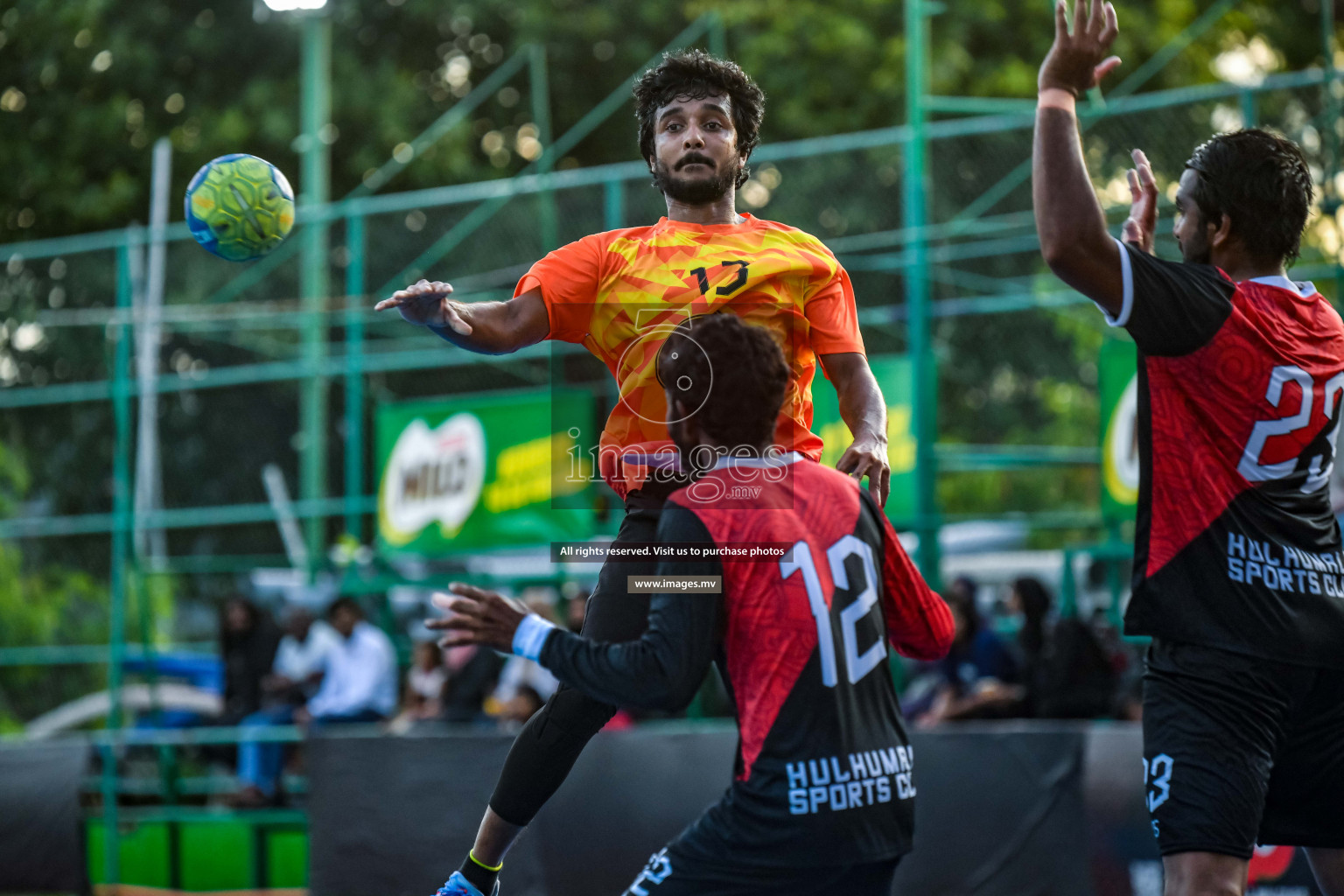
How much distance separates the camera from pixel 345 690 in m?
9.63

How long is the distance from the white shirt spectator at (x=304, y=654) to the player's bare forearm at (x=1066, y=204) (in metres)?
7.58

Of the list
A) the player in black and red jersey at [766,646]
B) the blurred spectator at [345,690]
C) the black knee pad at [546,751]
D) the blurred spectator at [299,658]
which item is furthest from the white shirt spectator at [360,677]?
the player in black and red jersey at [766,646]

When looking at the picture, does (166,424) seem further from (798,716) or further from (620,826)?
(798,716)

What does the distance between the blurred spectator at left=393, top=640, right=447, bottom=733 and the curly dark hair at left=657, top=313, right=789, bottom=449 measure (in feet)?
21.1

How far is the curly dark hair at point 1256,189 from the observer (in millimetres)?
3656

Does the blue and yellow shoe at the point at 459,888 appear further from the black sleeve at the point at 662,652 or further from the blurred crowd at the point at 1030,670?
the blurred crowd at the point at 1030,670

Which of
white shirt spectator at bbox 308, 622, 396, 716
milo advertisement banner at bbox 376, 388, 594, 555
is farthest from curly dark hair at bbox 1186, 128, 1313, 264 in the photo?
white shirt spectator at bbox 308, 622, 396, 716

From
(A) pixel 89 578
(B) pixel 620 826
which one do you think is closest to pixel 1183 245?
(B) pixel 620 826

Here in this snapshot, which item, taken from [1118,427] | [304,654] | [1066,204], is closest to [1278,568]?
[1066,204]

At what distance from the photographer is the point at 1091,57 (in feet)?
11.0

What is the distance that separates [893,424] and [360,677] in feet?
12.2

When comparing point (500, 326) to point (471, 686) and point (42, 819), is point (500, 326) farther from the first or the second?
point (42, 819)

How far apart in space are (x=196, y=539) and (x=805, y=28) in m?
9.99

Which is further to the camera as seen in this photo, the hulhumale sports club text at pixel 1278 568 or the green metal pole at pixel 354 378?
the green metal pole at pixel 354 378
